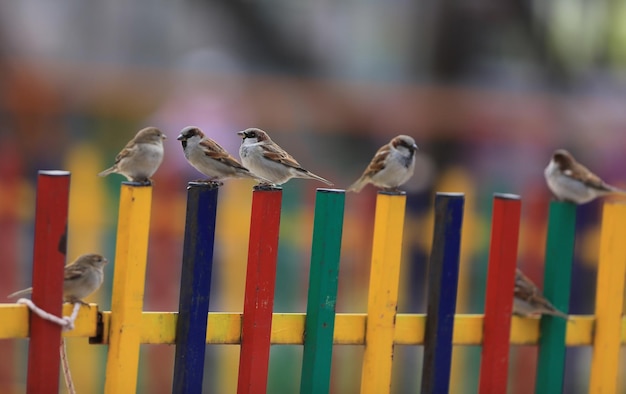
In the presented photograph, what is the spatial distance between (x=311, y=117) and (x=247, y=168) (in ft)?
29.3

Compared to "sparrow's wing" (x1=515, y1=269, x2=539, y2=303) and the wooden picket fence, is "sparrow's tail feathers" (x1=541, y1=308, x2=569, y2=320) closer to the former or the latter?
the wooden picket fence

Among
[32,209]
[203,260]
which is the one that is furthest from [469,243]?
[203,260]

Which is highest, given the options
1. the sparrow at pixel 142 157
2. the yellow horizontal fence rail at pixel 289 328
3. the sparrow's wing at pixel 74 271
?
the sparrow at pixel 142 157

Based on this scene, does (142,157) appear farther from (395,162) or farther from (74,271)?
(395,162)

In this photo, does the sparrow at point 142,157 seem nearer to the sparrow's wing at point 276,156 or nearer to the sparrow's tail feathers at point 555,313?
the sparrow's wing at point 276,156

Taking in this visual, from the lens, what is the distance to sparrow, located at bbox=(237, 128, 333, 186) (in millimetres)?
4910

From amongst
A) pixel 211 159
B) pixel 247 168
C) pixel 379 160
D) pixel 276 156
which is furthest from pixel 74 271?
pixel 379 160

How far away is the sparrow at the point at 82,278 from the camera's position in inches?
174

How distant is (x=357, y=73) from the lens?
54.1 feet

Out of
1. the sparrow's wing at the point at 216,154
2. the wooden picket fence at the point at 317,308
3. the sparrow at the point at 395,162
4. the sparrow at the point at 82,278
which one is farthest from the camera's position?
the sparrow at the point at 395,162

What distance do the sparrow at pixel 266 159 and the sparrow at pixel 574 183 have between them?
1650mm

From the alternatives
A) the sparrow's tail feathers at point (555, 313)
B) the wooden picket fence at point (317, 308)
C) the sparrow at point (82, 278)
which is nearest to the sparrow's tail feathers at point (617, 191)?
the wooden picket fence at point (317, 308)

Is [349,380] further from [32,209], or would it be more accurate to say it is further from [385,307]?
[385,307]

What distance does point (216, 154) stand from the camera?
191 inches
